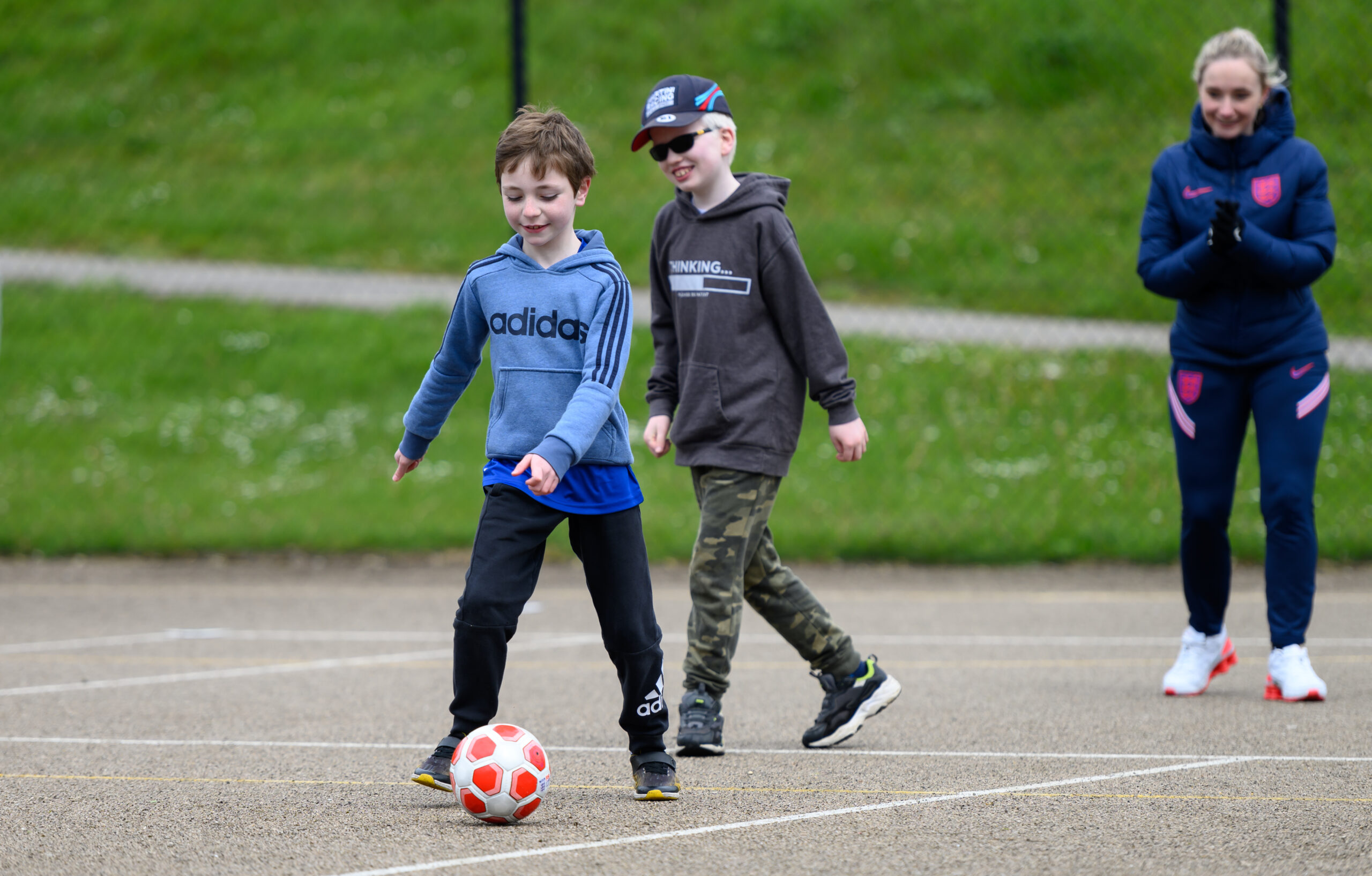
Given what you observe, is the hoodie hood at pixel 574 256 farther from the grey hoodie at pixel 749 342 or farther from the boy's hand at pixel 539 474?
the grey hoodie at pixel 749 342

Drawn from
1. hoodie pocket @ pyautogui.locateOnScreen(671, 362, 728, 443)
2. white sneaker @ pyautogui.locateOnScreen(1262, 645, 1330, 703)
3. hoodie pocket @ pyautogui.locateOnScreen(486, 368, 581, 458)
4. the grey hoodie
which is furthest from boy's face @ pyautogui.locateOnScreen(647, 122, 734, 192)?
white sneaker @ pyautogui.locateOnScreen(1262, 645, 1330, 703)

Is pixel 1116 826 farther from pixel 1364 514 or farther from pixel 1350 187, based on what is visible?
pixel 1350 187

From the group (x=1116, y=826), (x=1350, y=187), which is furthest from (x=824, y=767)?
(x=1350, y=187)

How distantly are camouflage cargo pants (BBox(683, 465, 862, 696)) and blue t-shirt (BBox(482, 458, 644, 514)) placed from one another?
666mm

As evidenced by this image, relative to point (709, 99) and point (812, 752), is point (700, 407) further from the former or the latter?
point (812, 752)

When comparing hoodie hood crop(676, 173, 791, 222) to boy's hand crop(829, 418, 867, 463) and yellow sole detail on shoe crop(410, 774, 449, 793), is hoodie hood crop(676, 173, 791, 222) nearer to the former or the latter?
boy's hand crop(829, 418, 867, 463)

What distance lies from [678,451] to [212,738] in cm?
175

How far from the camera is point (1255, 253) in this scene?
Answer: 525 cm

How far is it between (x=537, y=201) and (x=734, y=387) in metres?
1.02

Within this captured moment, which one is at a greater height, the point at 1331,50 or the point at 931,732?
the point at 1331,50

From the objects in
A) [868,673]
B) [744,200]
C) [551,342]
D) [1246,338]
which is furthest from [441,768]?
[1246,338]

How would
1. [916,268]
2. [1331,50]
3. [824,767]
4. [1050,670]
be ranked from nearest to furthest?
1. [824,767]
2. [1050,670]
3. [1331,50]
4. [916,268]

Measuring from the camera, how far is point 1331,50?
1041 cm

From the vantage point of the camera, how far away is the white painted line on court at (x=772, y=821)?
336 centimetres
